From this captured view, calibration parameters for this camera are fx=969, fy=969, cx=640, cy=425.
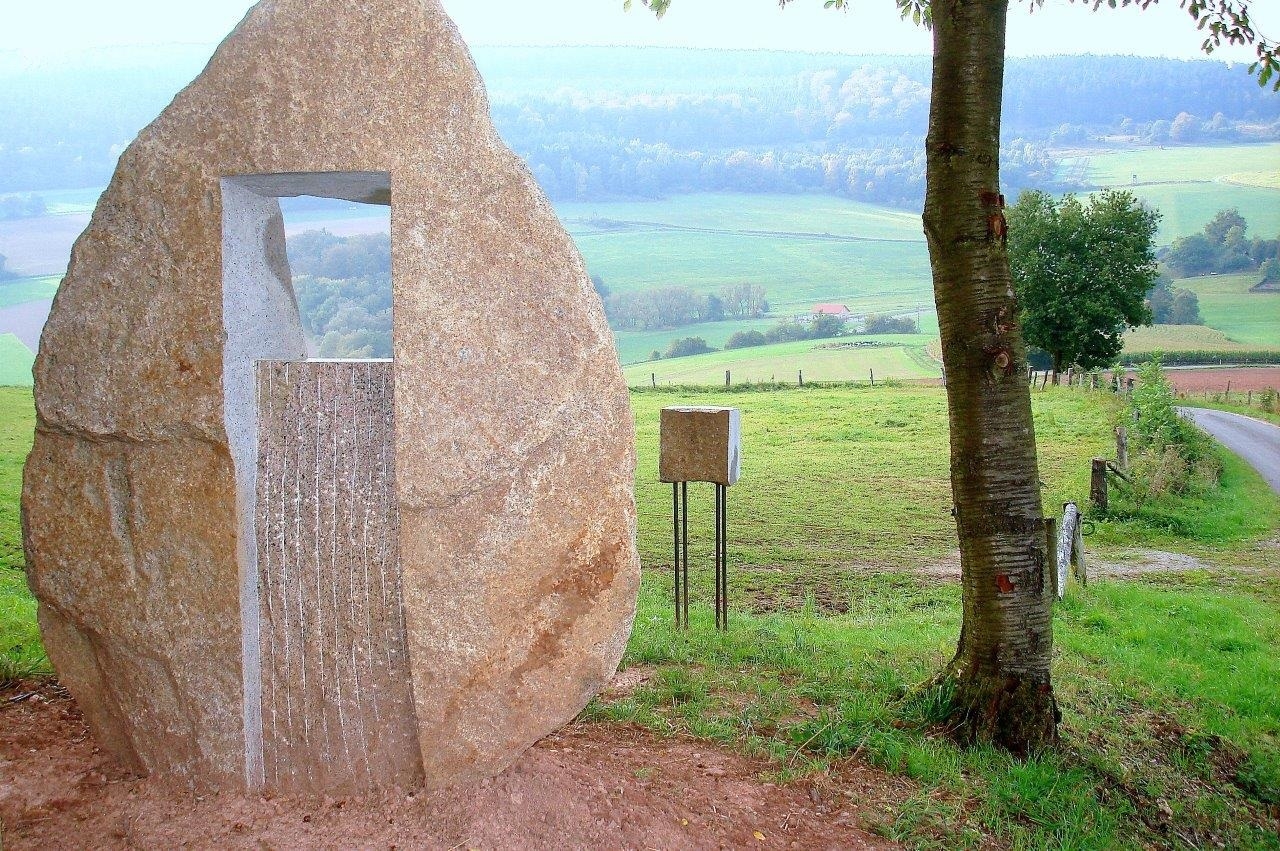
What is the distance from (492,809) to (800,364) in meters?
19.8

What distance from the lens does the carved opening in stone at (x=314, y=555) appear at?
3.96m

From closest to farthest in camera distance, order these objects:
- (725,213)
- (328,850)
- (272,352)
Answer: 1. (328,850)
2. (272,352)
3. (725,213)

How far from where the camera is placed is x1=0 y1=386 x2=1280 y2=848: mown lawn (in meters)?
4.69

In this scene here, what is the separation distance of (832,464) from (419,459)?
1148 cm

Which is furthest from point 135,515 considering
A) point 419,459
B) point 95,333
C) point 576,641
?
point 576,641

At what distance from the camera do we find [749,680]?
18.6 feet

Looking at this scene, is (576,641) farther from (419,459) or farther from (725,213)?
(725,213)

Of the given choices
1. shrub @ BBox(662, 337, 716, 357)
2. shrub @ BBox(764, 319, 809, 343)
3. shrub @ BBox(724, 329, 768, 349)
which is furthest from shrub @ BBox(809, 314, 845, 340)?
shrub @ BBox(662, 337, 716, 357)

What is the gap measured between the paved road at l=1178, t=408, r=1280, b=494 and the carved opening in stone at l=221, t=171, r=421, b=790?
Result: 12607mm

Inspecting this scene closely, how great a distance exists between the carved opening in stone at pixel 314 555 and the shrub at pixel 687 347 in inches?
793

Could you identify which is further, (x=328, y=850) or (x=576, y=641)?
(x=576, y=641)

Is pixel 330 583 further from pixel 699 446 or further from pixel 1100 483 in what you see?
pixel 1100 483

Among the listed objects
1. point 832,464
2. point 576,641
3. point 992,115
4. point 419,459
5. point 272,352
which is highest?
point 992,115

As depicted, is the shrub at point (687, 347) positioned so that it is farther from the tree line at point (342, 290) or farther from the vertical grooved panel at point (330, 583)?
the vertical grooved panel at point (330, 583)
